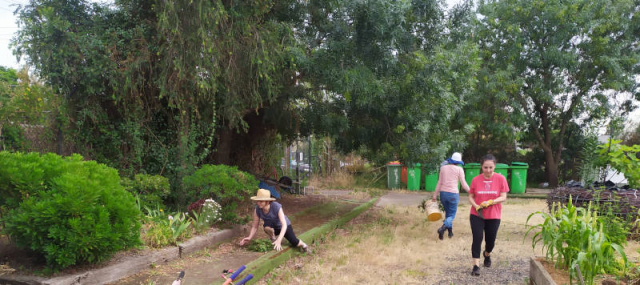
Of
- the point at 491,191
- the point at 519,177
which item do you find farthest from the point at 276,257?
the point at 519,177

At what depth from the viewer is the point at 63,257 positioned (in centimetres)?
425

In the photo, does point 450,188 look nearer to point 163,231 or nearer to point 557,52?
point 163,231

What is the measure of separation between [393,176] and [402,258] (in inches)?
462

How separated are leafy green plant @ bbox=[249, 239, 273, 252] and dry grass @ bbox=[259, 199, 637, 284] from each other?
39cm

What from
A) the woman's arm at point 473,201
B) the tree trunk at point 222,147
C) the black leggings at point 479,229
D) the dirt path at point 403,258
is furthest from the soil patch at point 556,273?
the tree trunk at point 222,147

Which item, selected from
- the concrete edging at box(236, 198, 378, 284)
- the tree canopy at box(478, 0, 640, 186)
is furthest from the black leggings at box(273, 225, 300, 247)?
the tree canopy at box(478, 0, 640, 186)

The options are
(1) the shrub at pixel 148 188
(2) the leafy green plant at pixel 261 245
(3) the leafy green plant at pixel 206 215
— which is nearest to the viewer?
(2) the leafy green plant at pixel 261 245

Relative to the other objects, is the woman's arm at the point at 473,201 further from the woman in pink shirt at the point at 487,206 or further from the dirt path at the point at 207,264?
the dirt path at the point at 207,264

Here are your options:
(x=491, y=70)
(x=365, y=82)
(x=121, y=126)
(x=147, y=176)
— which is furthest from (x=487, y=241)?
(x=491, y=70)

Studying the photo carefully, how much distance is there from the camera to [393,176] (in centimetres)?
1802

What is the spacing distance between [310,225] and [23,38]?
A: 582 centimetres

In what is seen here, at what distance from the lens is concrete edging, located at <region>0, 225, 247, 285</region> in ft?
13.9

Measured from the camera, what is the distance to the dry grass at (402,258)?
213 inches

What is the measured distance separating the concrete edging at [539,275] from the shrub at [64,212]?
4295 mm
